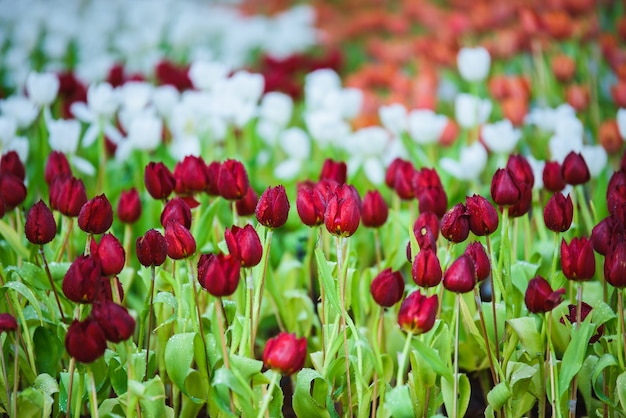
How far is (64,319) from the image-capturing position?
112 cm

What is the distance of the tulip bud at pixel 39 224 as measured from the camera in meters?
1.01

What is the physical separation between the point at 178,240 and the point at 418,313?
0.36 m

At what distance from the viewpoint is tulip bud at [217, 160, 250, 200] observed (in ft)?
3.74

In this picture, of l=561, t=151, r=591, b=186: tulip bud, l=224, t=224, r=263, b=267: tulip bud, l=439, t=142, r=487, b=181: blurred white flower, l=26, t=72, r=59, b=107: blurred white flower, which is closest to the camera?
l=224, t=224, r=263, b=267: tulip bud

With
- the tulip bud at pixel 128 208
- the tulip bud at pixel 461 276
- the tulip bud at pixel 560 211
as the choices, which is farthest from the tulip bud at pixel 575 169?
the tulip bud at pixel 128 208

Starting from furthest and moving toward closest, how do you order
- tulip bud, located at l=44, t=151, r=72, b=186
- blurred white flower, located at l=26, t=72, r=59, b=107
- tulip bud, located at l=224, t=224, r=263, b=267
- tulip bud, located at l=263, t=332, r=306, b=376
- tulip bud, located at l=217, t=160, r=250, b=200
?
blurred white flower, located at l=26, t=72, r=59, b=107 → tulip bud, located at l=44, t=151, r=72, b=186 → tulip bud, located at l=217, t=160, r=250, b=200 → tulip bud, located at l=224, t=224, r=263, b=267 → tulip bud, located at l=263, t=332, r=306, b=376

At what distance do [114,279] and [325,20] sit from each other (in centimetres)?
407

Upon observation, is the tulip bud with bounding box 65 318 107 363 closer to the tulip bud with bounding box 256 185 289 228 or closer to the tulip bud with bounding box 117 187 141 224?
the tulip bud with bounding box 256 185 289 228

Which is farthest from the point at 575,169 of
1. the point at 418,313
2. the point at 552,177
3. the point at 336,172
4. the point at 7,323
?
the point at 7,323

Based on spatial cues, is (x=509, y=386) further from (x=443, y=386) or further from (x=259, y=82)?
(x=259, y=82)

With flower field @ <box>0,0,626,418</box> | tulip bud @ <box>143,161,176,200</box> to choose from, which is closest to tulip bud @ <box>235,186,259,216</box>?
flower field @ <box>0,0,626,418</box>

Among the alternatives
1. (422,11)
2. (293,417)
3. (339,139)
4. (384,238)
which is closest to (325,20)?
(422,11)

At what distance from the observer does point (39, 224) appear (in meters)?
1.02

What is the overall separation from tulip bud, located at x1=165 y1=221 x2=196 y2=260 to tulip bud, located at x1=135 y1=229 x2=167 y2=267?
0.05ft
